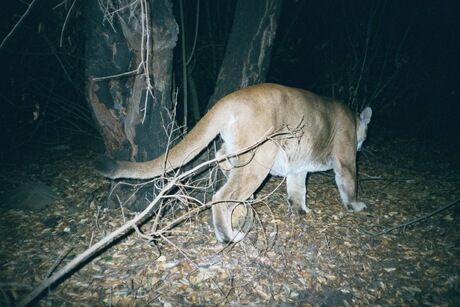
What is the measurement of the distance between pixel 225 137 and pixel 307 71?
796cm

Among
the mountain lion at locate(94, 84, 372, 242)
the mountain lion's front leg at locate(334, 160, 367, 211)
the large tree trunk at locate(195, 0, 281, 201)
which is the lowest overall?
the mountain lion's front leg at locate(334, 160, 367, 211)

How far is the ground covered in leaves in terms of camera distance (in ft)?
9.29

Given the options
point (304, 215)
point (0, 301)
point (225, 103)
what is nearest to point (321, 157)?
point (304, 215)

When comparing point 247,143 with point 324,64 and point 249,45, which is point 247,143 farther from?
point 324,64

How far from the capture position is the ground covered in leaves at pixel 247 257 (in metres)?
2.83

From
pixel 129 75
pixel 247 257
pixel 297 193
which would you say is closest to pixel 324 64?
pixel 297 193

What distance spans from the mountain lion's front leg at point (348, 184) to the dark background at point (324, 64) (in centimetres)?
327

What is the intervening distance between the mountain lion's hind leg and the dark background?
137 inches

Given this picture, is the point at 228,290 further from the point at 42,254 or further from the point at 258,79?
the point at 258,79

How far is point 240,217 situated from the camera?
3.93 metres

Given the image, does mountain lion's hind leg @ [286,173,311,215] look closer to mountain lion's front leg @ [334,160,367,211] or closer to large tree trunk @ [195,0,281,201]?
mountain lion's front leg @ [334,160,367,211]

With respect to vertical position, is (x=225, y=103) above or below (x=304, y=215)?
above

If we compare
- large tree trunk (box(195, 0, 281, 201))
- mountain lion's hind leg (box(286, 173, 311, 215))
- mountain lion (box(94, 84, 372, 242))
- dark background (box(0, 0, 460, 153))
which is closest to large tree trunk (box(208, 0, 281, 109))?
large tree trunk (box(195, 0, 281, 201))

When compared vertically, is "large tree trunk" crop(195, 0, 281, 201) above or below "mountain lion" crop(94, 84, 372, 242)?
above
